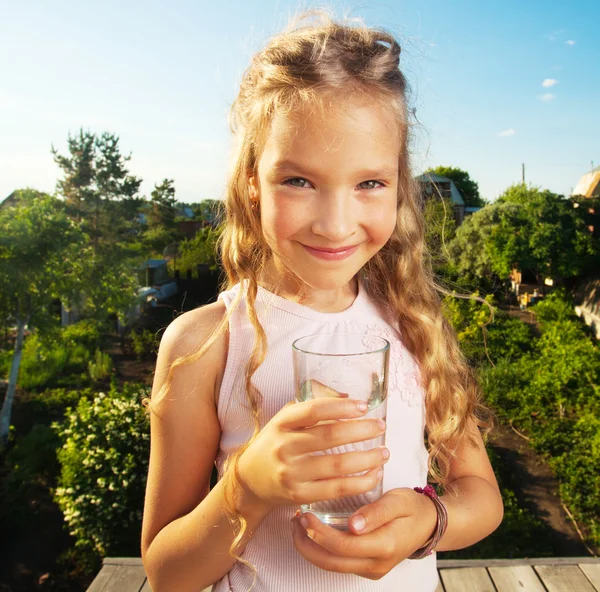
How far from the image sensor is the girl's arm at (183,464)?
1.25 m

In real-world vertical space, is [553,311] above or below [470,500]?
below

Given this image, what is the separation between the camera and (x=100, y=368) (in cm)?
1502

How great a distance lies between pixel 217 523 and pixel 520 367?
530 inches

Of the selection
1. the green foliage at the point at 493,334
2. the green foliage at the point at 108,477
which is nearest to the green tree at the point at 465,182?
the green foliage at the point at 493,334

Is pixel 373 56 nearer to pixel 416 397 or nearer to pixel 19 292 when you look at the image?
pixel 416 397

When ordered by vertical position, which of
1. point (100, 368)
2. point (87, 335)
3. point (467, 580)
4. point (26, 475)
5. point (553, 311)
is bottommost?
point (26, 475)

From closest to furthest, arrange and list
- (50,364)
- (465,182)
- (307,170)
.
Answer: (307,170)
(50,364)
(465,182)

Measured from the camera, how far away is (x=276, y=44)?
54.7 inches

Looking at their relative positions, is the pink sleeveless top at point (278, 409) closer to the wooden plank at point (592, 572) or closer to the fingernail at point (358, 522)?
the fingernail at point (358, 522)

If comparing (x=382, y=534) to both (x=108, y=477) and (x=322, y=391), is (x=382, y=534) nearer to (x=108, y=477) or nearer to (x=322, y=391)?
(x=322, y=391)

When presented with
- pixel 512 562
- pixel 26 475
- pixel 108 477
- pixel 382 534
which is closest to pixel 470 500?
pixel 382 534

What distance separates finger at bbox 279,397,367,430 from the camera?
3.08ft

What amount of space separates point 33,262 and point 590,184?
109ft

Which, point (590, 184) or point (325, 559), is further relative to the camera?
point (590, 184)
